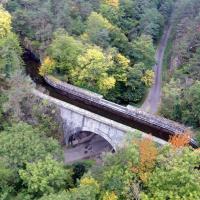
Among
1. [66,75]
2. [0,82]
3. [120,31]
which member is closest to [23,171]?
[0,82]

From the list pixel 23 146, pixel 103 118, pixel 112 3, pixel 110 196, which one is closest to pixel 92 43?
pixel 112 3

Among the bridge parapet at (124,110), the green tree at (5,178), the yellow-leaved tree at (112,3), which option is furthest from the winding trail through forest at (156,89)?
the green tree at (5,178)

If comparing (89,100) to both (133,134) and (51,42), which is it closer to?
(51,42)

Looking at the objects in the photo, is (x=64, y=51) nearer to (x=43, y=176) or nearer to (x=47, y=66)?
(x=47, y=66)

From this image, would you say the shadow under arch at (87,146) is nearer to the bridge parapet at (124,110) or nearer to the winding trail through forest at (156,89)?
the bridge parapet at (124,110)

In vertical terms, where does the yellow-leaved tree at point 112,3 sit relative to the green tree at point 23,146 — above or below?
above

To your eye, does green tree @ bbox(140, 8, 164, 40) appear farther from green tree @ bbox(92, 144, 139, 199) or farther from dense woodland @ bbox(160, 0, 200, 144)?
green tree @ bbox(92, 144, 139, 199)
